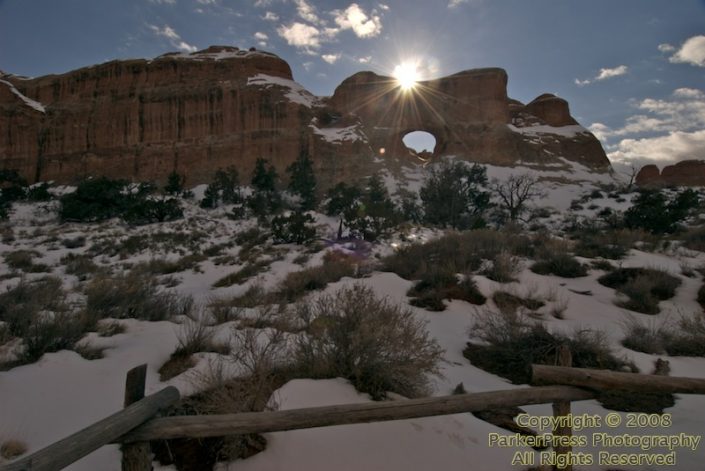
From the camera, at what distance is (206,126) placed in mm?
42438

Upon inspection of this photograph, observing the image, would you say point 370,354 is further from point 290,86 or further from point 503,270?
point 290,86

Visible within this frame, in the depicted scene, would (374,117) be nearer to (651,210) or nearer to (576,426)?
(651,210)

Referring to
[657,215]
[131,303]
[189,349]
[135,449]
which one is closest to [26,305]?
[131,303]

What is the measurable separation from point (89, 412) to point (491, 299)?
6.80 meters

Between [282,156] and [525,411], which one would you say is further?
[282,156]

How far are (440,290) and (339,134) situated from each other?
3757 centimetres

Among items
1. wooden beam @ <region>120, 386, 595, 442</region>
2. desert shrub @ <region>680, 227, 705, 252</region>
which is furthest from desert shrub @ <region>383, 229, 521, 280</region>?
wooden beam @ <region>120, 386, 595, 442</region>

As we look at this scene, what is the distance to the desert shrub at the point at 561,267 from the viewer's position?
837cm

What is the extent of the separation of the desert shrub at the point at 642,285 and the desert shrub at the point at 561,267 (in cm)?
51

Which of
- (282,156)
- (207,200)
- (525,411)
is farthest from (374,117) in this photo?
(525,411)

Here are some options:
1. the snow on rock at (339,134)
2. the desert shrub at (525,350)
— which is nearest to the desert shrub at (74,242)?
the desert shrub at (525,350)

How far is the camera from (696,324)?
525cm

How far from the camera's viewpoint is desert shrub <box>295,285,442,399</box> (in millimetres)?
3432

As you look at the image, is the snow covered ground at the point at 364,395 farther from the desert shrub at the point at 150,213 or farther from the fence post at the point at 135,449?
the desert shrub at the point at 150,213
